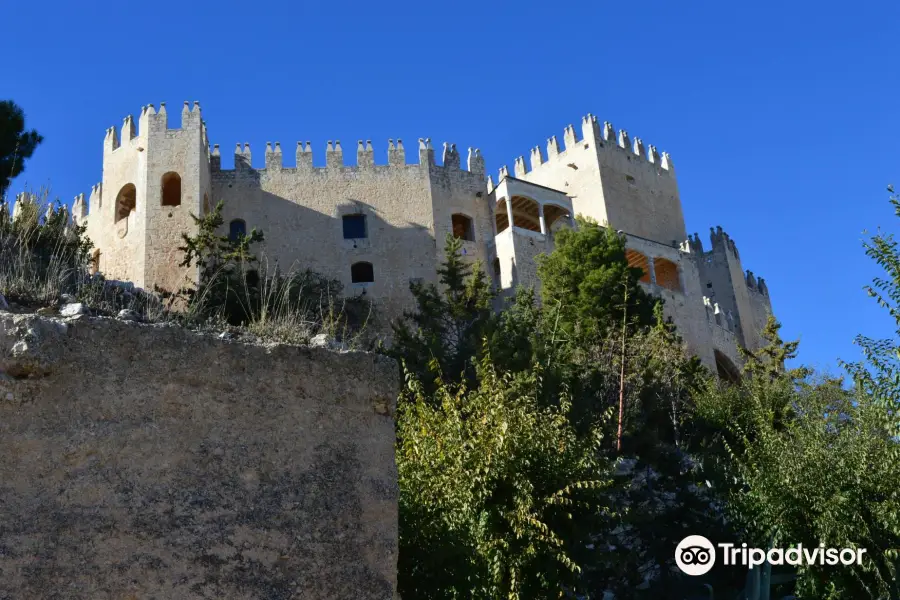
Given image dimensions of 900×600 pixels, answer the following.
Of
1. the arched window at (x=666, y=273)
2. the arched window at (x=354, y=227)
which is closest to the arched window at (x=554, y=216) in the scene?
the arched window at (x=666, y=273)

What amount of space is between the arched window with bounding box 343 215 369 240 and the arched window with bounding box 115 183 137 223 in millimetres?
6639

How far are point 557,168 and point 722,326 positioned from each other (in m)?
9.22

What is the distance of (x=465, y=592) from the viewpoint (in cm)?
782

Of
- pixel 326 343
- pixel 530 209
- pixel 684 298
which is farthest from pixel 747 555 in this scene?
pixel 530 209

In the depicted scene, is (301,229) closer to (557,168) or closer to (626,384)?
(557,168)

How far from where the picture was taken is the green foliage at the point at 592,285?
23234 mm

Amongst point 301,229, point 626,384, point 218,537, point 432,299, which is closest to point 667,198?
point 301,229

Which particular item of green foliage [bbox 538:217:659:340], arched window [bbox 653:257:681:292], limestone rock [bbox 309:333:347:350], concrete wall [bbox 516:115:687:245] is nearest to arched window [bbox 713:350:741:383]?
arched window [bbox 653:257:681:292]

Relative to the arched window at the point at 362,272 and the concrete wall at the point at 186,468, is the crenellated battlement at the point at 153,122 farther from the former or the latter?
the concrete wall at the point at 186,468

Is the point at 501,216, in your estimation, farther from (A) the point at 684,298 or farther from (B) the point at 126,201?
(B) the point at 126,201

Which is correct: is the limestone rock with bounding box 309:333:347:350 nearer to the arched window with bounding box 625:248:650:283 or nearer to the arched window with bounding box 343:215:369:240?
the arched window with bounding box 343:215:369:240

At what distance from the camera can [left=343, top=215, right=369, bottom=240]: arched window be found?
31.3m

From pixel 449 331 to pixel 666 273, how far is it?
685 inches

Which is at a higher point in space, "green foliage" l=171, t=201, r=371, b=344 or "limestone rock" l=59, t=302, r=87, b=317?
"green foliage" l=171, t=201, r=371, b=344
